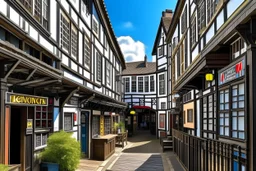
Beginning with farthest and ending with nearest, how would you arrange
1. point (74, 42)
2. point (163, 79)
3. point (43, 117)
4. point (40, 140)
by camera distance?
point (163, 79) < point (74, 42) < point (43, 117) < point (40, 140)

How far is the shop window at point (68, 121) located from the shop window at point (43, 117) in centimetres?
166

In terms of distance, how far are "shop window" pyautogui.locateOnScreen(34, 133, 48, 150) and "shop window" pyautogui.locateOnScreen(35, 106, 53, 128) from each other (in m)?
0.26

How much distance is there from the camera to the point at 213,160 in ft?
23.1

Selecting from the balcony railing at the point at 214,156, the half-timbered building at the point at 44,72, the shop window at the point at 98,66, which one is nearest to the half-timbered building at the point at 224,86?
the balcony railing at the point at 214,156

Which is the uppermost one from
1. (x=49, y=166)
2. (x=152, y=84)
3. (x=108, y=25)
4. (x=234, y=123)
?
(x=108, y=25)

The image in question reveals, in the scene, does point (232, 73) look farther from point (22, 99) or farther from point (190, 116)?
point (190, 116)

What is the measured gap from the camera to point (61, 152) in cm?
805

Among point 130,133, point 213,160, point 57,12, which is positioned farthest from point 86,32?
point 130,133

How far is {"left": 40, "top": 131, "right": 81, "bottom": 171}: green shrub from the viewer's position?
799cm

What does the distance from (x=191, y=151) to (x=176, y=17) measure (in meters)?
9.32

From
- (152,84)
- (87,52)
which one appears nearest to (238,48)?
(87,52)

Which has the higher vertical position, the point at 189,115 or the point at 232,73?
the point at 232,73

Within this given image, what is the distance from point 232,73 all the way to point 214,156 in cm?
201

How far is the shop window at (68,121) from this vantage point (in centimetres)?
1056
